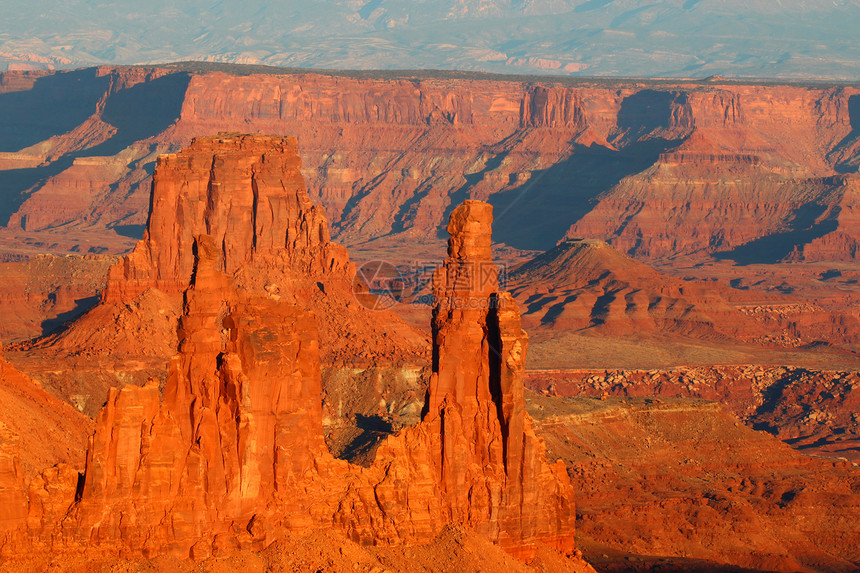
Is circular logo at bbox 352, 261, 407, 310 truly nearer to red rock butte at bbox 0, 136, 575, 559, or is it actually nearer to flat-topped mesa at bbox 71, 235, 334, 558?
red rock butte at bbox 0, 136, 575, 559

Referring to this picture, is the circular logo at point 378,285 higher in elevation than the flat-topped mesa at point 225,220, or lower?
lower

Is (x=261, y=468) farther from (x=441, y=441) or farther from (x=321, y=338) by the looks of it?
(x=321, y=338)

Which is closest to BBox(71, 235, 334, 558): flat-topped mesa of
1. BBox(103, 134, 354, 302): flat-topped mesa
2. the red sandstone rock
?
the red sandstone rock

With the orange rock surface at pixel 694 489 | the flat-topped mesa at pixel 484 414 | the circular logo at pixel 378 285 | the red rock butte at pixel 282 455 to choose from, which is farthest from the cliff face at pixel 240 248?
the red rock butte at pixel 282 455

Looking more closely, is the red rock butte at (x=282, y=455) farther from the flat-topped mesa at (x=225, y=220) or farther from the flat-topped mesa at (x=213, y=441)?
the flat-topped mesa at (x=225, y=220)

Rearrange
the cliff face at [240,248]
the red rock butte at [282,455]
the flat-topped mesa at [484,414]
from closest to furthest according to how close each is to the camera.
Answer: the red rock butte at [282,455] < the flat-topped mesa at [484,414] < the cliff face at [240,248]

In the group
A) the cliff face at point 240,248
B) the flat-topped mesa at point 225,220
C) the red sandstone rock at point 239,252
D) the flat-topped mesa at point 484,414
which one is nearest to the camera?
the flat-topped mesa at point 484,414

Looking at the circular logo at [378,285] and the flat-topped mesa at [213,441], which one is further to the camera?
the circular logo at [378,285]
